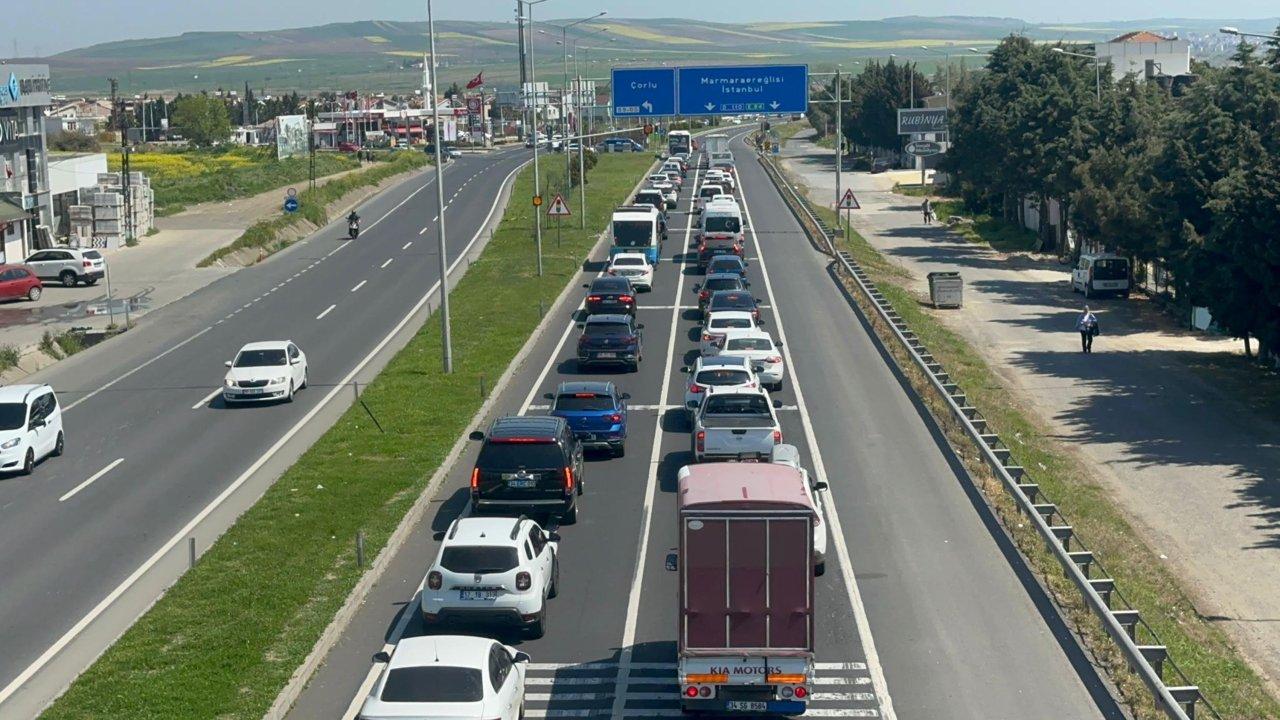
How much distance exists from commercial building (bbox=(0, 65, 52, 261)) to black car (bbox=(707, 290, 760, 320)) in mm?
34968

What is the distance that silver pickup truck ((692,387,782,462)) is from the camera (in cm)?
2900

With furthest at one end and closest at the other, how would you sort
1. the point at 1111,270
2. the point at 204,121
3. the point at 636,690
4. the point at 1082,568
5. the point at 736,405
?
the point at 204,121 → the point at 1111,270 → the point at 736,405 → the point at 1082,568 → the point at 636,690

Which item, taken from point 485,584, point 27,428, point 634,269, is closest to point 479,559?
point 485,584

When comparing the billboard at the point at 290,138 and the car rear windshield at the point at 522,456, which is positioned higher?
the billboard at the point at 290,138

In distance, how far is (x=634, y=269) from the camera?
56438 millimetres

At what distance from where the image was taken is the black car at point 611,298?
48438 mm

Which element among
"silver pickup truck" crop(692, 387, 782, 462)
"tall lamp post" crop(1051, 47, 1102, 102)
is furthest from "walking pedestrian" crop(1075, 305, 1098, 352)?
"tall lamp post" crop(1051, 47, 1102, 102)

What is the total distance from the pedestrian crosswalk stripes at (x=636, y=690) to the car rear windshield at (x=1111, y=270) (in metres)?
47.9

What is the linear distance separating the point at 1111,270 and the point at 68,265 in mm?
42606

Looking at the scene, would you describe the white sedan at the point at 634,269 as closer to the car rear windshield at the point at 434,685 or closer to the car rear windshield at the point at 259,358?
the car rear windshield at the point at 259,358

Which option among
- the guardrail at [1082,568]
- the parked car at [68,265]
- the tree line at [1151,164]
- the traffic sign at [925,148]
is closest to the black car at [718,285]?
the guardrail at [1082,568]

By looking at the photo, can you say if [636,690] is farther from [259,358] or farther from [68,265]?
[68,265]

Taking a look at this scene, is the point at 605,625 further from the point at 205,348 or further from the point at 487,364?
the point at 205,348

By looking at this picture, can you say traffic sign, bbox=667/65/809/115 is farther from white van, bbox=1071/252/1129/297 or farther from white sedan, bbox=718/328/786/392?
white sedan, bbox=718/328/786/392
